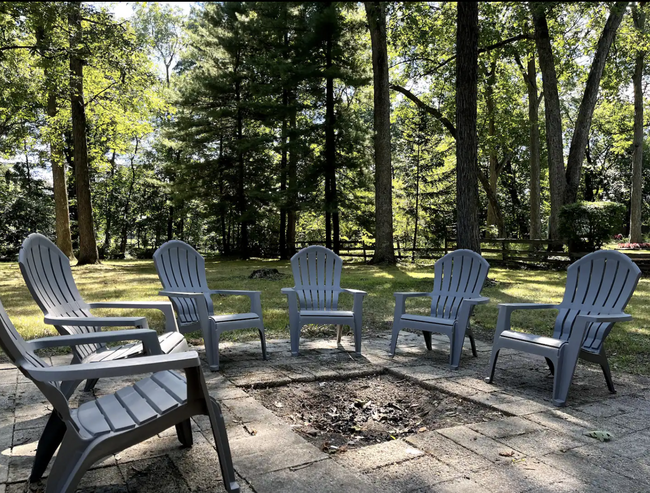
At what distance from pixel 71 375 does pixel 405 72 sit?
14.6 metres

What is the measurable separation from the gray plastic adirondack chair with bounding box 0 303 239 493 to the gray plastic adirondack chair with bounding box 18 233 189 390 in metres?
0.60

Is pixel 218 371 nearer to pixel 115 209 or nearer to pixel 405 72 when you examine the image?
pixel 405 72

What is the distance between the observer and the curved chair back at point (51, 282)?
287 cm

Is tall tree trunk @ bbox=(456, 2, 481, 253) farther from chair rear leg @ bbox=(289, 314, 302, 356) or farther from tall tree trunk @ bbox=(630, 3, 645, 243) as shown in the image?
tall tree trunk @ bbox=(630, 3, 645, 243)

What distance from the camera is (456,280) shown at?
4.80 meters

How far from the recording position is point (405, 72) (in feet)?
48.3

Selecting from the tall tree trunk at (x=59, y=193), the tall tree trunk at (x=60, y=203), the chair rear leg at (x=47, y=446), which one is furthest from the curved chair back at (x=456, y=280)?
the tall tree trunk at (x=60, y=203)

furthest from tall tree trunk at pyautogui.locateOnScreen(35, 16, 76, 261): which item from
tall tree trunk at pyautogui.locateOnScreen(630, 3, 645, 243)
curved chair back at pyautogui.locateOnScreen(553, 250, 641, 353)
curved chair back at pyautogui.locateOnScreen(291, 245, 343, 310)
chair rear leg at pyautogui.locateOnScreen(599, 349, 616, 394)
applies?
tall tree trunk at pyautogui.locateOnScreen(630, 3, 645, 243)

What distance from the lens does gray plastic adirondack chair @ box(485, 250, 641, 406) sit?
322 centimetres

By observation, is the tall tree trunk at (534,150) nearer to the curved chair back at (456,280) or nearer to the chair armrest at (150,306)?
the curved chair back at (456,280)

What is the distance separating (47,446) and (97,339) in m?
0.49

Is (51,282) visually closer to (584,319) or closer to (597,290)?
(584,319)

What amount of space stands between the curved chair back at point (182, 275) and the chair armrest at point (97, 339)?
176cm

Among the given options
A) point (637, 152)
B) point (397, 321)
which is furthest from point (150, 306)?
point (637, 152)
